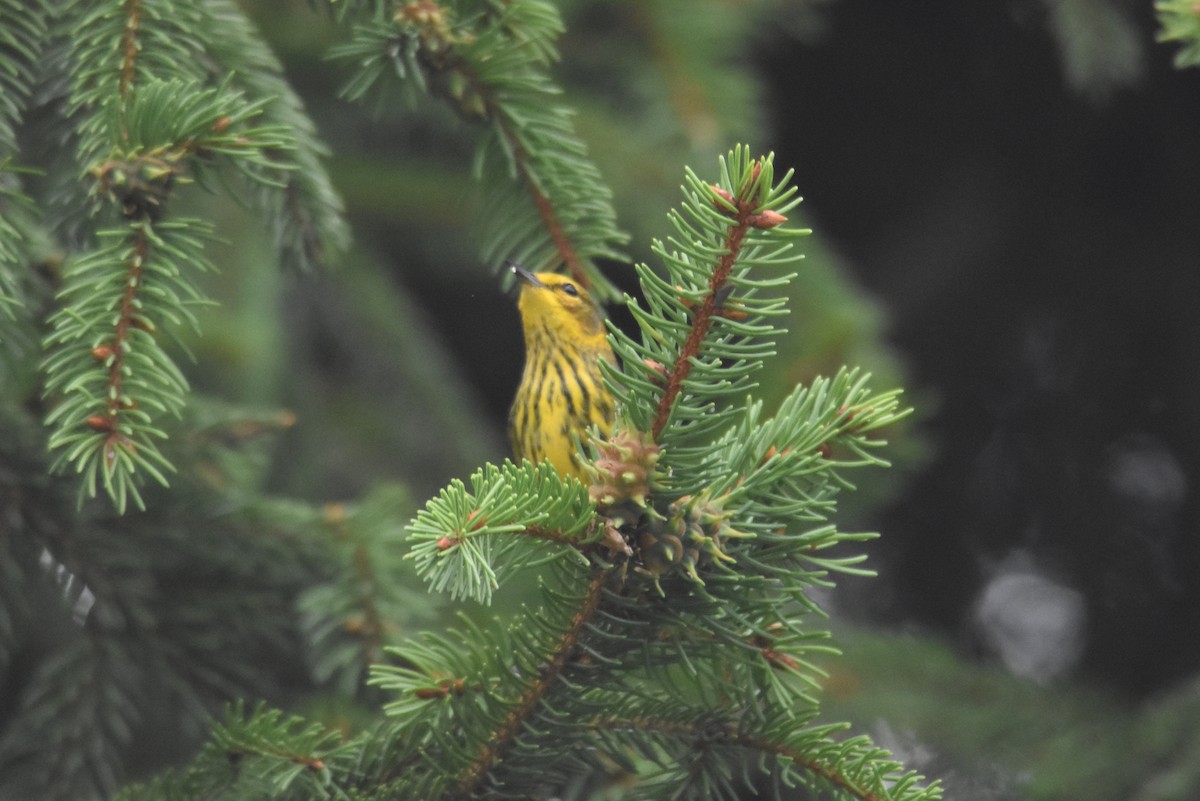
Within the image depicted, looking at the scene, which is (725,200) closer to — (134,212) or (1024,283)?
(134,212)

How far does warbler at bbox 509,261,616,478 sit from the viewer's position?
285cm

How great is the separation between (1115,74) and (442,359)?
2661 mm

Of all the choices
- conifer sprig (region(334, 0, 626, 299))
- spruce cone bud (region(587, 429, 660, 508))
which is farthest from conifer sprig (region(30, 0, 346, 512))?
spruce cone bud (region(587, 429, 660, 508))

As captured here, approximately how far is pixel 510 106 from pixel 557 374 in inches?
36.5

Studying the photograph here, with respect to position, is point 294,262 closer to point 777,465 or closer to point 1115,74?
point 777,465

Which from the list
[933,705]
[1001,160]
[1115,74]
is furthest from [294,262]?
[1001,160]

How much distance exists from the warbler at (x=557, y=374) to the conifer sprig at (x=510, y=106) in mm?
128

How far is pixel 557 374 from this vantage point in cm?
311

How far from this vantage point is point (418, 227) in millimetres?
5293

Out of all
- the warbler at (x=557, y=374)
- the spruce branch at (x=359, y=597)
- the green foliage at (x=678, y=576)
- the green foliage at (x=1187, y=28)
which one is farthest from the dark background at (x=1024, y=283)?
the green foliage at (x=678, y=576)

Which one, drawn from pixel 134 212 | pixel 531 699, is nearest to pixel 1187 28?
pixel 531 699

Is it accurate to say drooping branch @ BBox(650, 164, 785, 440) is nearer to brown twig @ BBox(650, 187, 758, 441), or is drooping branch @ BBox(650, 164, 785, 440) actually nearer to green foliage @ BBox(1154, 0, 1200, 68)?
brown twig @ BBox(650, 187, 758, 441)

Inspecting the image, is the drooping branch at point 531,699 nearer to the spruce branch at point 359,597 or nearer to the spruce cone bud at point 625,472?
the spruce cone bud at point 625,472

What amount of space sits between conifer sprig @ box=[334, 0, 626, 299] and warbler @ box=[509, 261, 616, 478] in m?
0.13
